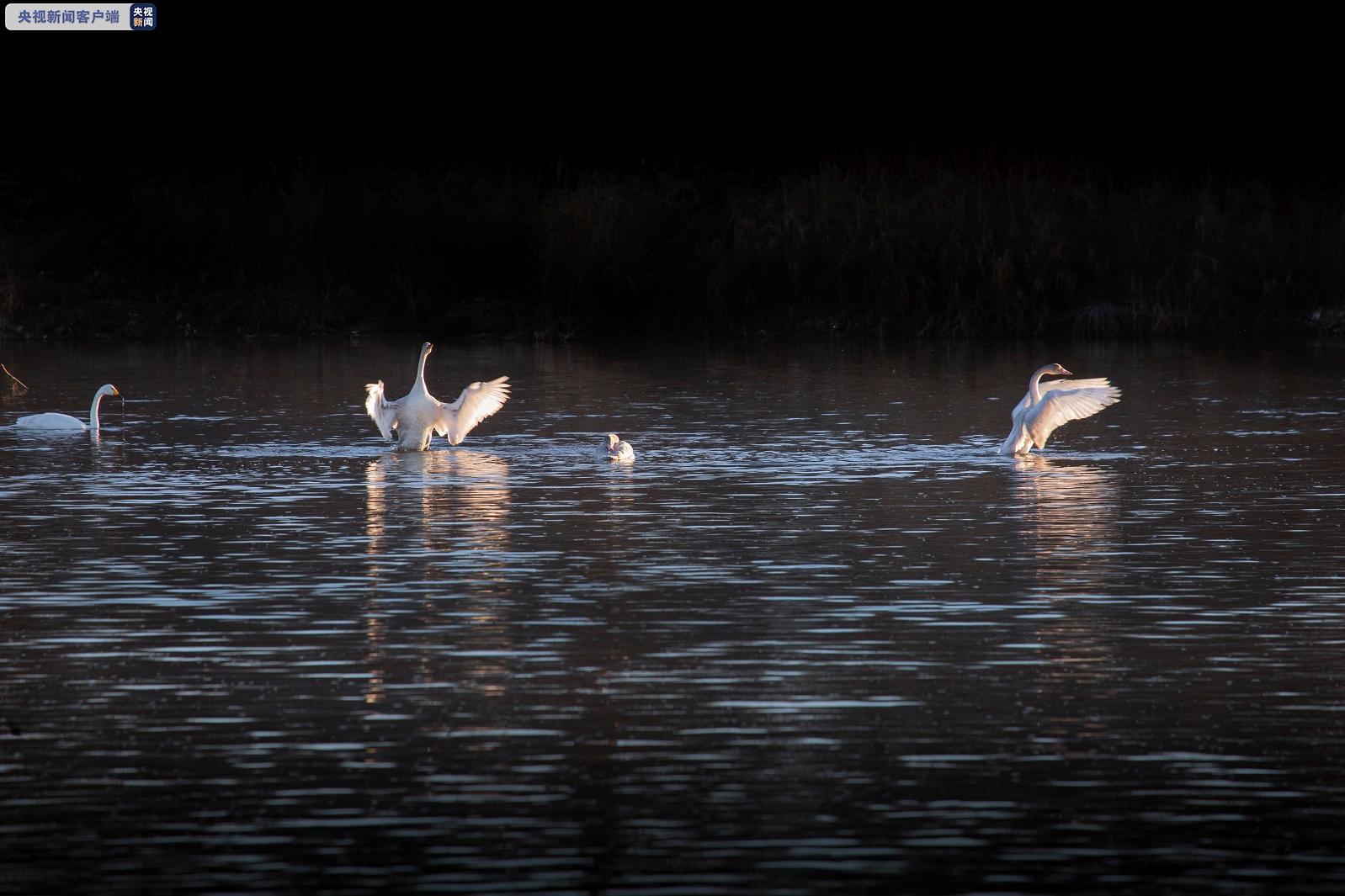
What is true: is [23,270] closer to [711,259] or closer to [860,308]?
[711,259]

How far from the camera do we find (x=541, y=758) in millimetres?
7559

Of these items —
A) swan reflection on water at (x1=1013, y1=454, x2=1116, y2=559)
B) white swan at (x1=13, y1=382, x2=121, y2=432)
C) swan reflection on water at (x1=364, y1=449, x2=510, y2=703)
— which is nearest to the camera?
swan reflection on water at (x1=364, y1=449, x2=510, y2=703)

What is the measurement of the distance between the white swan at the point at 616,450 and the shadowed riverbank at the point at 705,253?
55.4ft

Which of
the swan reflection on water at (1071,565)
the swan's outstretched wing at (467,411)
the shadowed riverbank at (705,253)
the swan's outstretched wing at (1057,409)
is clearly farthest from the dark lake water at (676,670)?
the shadowed riverbank at (705,253)

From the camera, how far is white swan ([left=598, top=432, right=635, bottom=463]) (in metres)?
17.2

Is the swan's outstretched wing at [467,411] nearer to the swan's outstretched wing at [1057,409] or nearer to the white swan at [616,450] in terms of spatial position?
the white swan at [616,450]

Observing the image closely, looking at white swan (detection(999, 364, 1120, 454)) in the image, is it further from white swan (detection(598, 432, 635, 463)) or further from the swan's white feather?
the swan's white feather

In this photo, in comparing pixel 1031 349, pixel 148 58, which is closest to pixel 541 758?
pixel 1031 349

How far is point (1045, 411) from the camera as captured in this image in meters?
17.8

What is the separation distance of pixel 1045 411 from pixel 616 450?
134 inches

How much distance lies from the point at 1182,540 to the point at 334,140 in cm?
3091

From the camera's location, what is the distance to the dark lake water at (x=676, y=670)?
6.54 metres

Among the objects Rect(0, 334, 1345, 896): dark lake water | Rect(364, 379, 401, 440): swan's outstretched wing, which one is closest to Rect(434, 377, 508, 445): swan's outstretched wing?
Rect(364, 379, 401, 440): swan's outstretched wing

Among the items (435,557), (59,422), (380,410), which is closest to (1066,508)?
(435,557)
